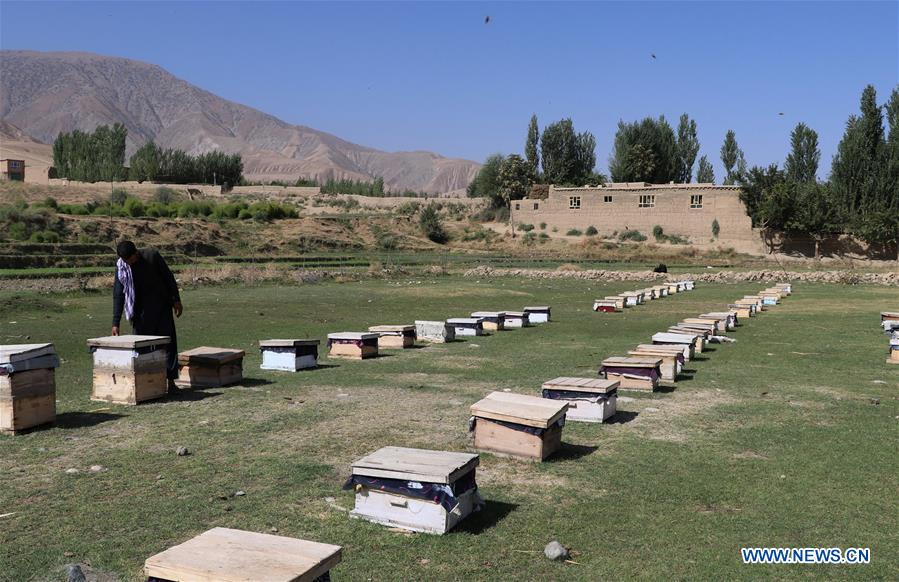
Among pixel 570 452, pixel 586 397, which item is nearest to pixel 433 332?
pixel 586 397

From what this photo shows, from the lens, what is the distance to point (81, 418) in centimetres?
1027

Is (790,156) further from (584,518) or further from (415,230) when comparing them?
(584,518)

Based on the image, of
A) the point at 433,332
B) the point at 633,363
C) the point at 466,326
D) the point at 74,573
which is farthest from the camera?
the point at 466,326

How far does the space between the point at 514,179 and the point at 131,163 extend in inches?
2178

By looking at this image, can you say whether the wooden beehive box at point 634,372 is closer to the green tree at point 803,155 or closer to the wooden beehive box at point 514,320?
the wooden beehive box at point 514,320

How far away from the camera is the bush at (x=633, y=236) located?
268 ft

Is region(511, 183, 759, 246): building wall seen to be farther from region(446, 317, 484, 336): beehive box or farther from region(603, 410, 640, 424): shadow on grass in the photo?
region(603, 410, 640, 424): shadow on grass

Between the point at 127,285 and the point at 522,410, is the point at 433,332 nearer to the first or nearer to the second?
the point at 127,285

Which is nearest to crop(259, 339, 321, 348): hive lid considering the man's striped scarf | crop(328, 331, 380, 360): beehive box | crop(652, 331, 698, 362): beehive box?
crop(328, 331, 380, 360): beehive box

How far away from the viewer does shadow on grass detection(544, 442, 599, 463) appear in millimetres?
8711

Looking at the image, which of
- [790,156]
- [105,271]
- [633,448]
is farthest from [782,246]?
[633,448]

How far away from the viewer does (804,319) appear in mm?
25984

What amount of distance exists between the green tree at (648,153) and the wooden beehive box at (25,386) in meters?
90.8

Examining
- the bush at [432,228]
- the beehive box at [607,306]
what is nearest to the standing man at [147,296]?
the beehive box at [607,306]
